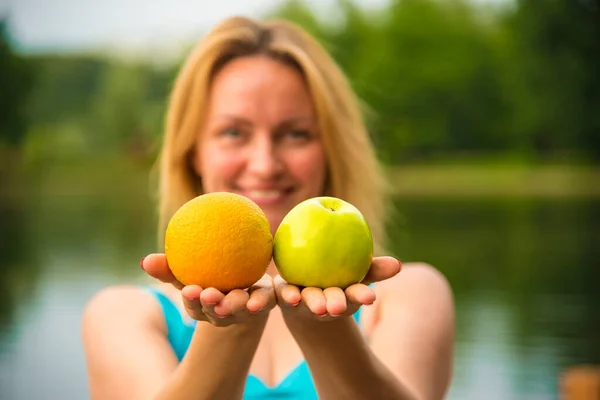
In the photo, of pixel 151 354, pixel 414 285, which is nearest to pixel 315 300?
pixel 151 354

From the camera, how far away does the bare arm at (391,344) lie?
282 centimetres

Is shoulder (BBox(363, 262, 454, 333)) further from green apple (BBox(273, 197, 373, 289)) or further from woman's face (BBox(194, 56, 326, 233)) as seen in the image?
green apple (BBox(273, 197, 373, 289))

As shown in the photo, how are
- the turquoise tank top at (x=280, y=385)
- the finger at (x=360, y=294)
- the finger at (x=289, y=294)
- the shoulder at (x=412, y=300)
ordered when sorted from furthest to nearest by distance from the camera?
the shoulder at (x=412, y=300) → the turquoise tank top at (x=280, y=385) → the finger at (x=289, y=294) → the finger at (x=360, y=294)

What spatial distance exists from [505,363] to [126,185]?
200ft

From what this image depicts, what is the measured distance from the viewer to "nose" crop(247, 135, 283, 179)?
400cm

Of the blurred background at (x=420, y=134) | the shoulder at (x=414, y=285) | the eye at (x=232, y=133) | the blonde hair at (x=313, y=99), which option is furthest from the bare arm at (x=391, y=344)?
the blurred background at (x=420, y=134)

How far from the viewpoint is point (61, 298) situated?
1030 inches

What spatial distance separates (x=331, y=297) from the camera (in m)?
2.52

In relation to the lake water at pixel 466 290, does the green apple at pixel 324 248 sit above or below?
above

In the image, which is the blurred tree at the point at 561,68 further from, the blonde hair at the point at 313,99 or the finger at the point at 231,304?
the finger at the point at 231,304

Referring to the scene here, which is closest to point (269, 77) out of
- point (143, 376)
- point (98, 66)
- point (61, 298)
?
point (143, 376)

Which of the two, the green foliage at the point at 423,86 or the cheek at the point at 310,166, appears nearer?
the cheek at the point at 310,166

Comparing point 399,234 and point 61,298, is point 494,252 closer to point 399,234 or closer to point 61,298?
point 399,234

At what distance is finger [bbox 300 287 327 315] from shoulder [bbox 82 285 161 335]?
1.33 metres
